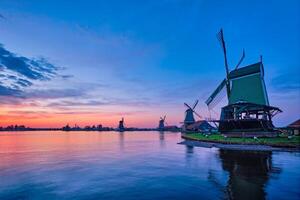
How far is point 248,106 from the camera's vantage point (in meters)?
57.1

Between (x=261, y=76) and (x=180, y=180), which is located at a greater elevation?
(x=261, y=76)

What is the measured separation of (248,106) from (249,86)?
6.41 metres

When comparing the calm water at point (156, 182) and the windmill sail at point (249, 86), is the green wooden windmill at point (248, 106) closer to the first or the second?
the windmill sail at point (249, 86)

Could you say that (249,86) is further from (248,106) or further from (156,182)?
(156,182)

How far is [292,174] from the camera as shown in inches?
818

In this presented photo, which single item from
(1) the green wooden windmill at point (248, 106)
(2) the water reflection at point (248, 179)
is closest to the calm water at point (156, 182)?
(2) the water reflection at point (248, 179)

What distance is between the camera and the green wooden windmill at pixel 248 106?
5457cm

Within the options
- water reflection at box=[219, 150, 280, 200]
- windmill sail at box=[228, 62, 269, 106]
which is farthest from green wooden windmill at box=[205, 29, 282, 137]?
water reflection at box=[219, 150, 280, 200]

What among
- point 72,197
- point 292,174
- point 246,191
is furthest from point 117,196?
point 292,174

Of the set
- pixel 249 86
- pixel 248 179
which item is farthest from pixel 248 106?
pixel 248 179

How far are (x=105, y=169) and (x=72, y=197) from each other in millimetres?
10383

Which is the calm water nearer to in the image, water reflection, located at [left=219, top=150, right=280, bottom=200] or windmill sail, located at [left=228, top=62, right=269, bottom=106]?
water reflection, located at [left=219, top=150, right=280, bottom=200]

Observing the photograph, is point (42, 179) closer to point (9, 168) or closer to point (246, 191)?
point (9, 168)

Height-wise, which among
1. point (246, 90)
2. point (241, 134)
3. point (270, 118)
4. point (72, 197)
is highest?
point (246, 90)
